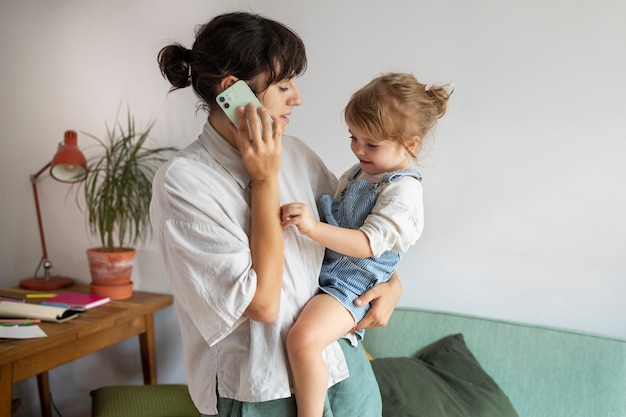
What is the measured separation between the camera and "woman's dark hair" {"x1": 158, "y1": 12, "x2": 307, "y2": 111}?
120 cm

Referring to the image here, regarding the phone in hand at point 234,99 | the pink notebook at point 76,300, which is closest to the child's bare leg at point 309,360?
the phone in hand at point 234,99

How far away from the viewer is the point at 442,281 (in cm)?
233

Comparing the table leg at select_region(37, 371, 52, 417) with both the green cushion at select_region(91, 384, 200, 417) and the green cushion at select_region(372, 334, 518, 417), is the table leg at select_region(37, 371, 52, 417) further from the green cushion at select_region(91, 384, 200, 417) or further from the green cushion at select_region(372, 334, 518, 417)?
the green cushion at select_region(372, 334, 518, 417)

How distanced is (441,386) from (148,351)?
50.5 inches

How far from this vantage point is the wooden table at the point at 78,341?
2023 millimetres

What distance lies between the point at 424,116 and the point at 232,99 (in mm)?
513

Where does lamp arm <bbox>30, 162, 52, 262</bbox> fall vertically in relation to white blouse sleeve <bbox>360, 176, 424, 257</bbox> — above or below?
below

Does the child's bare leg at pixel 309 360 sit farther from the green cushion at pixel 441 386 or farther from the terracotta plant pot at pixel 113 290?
the terracotta plant pot at pixel 113 290

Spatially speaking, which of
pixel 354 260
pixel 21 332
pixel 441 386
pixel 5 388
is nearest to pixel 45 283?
pixel 21 332

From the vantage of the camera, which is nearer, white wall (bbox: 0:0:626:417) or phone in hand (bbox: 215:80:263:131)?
phone in hand (bbox: 215:80:263:131)

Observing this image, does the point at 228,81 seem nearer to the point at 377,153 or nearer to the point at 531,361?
the point at 377,153

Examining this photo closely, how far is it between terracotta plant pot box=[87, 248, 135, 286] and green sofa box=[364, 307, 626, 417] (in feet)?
3.56

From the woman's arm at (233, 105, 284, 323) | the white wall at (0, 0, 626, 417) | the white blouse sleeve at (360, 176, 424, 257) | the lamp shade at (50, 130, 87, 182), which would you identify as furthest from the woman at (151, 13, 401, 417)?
the lamp shade at (50, 130, 87, 182)

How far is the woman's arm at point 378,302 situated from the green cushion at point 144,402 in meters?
1.11
